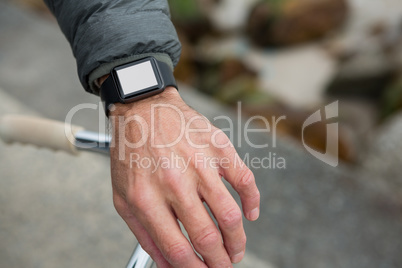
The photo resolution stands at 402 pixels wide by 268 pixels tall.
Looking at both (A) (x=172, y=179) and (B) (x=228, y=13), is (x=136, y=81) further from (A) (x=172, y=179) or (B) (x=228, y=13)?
(B) (x=228, y=13)

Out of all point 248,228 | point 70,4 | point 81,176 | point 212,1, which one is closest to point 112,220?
point 81,176

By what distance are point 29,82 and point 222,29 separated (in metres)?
4.49

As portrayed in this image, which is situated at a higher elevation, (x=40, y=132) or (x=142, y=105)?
(x=142, y=105)

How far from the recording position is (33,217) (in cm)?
227

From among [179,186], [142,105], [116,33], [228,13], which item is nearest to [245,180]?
[179,186]

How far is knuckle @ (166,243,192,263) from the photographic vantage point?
847 mm

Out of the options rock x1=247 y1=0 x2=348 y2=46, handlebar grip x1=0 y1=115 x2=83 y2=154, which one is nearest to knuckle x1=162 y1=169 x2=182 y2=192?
handlebar grip x1=0 y1=115 x2=83 y2=154

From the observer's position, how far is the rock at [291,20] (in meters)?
6.51

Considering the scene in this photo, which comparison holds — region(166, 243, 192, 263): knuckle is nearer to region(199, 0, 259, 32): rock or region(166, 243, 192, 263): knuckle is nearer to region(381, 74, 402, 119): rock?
region(381, 74, 402, 119): rock

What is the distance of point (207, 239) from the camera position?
0.85 meters

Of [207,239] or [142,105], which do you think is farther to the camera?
[142,105]

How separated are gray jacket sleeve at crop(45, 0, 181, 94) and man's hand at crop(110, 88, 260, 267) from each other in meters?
0.17

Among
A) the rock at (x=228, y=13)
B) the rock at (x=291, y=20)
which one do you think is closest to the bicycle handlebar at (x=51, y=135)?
the rock at (x=291, y=20)

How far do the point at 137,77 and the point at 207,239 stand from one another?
0.43 m
